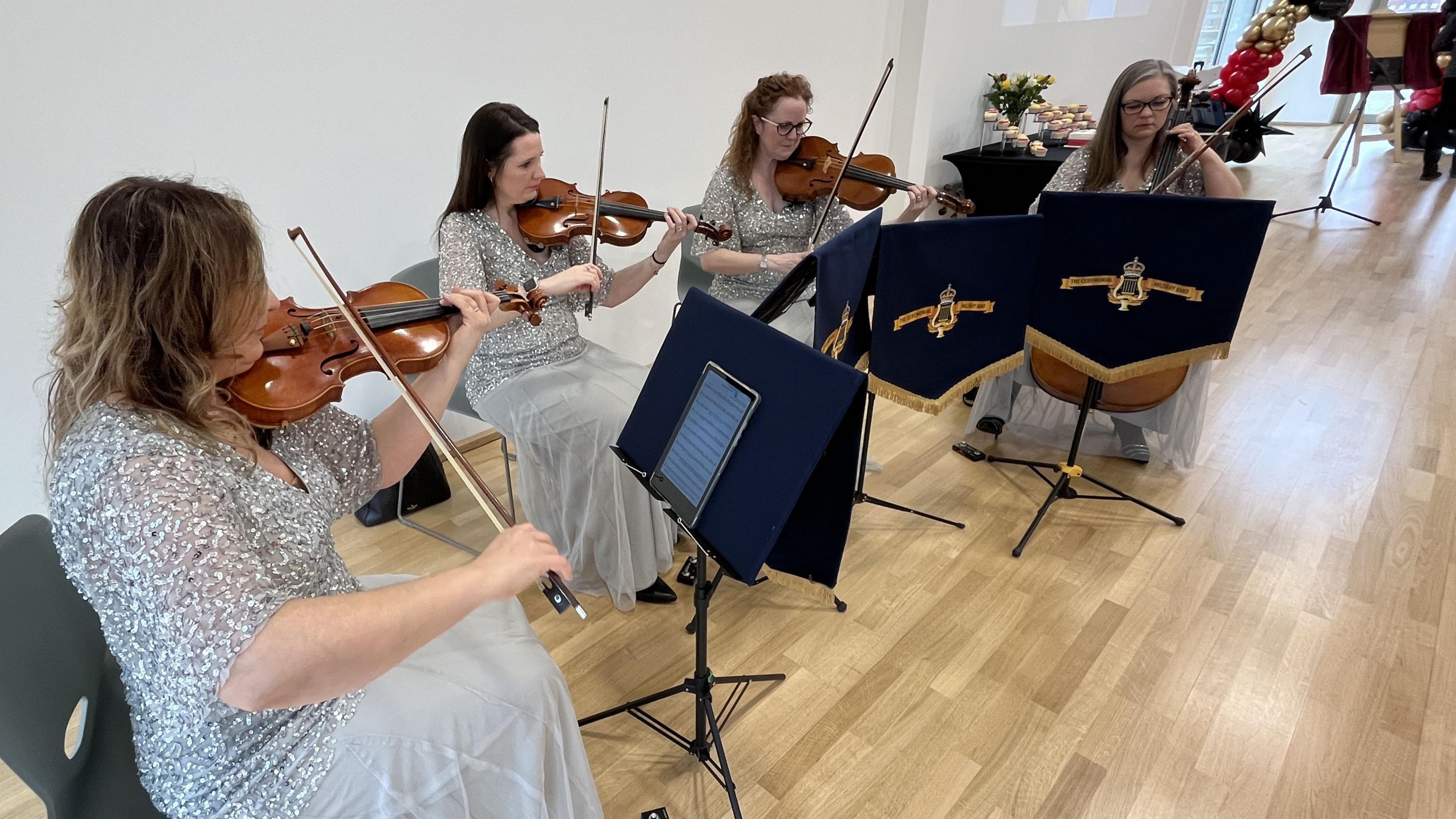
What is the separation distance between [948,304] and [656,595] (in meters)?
1.05

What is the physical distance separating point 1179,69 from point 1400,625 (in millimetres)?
5527

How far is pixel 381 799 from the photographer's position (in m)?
1.02

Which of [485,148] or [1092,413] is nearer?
[485,148]

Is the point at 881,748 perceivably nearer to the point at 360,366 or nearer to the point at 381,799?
the point at 381,799

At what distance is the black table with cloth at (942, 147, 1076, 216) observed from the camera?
3977 millimetres

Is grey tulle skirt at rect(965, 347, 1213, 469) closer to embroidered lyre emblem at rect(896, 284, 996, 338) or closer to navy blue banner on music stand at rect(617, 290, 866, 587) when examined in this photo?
embroidered lyre emblem at rect(896, 284, 996, 338)

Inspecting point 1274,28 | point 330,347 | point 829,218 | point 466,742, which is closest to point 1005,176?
point 1274,28

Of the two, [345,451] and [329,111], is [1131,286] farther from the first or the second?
[329,111]

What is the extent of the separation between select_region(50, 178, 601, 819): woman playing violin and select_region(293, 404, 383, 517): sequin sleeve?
0.07 meters

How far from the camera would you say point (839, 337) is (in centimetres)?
183

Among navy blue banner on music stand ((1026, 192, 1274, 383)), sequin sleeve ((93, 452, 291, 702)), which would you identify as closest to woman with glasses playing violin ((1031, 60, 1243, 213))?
navy blue banner on music stand ((1026, 192, 1274, 383))

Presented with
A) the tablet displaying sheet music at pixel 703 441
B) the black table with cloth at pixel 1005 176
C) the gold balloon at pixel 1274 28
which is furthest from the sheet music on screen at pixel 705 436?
the black table with cloth at pixel 1005 176

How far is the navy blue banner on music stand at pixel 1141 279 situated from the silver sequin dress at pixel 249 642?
1678 mm

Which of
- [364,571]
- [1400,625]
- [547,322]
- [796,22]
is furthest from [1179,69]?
[364,571]
